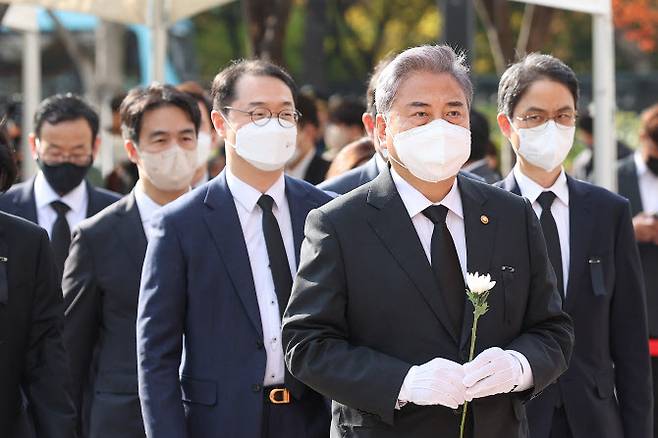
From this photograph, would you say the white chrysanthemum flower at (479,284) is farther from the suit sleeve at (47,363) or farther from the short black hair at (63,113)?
the short black hair at (63,113)

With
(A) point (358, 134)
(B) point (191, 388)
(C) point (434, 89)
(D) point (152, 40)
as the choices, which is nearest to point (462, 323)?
(C) point (434, 89)

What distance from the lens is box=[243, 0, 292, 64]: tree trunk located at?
12617mm

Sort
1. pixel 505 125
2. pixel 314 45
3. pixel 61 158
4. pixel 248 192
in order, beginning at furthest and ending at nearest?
1. pixel 314 45
2. pixel 61 158
3. pixel 505 125
4. pixel 248 192

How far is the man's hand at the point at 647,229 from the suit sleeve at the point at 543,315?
311 cm

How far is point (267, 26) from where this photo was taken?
12.8 m

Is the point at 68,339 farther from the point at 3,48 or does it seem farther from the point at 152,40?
the point at 3,48

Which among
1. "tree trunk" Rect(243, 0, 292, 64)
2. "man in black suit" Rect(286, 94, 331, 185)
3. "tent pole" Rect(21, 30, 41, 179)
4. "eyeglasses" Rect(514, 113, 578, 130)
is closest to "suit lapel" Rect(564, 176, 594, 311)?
"eyeglasses" Rect(514, 113, 578, 130)

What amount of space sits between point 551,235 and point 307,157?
186 inches

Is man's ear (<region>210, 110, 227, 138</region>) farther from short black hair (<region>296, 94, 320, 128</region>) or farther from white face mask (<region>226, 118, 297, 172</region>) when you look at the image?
short black hair (<region>296, 94, 320, 128</region>)

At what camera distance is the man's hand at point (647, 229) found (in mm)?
6754

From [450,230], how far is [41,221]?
3337 mm

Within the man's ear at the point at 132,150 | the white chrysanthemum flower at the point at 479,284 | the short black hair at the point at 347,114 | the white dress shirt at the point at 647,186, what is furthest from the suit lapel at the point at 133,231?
the short black hair at the point at 347,114

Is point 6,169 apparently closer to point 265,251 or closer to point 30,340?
point 30,340

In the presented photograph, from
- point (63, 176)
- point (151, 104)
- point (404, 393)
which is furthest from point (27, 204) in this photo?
point (404, 393)
